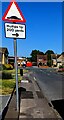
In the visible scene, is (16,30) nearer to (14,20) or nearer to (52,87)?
(14,20)

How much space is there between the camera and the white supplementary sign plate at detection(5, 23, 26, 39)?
27.6 feet

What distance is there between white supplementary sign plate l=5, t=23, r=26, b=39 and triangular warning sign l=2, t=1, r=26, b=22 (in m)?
0.15

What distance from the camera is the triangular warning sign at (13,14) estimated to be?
27.4ft

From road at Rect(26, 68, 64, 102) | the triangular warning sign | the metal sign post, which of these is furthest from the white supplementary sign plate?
road at Rect(26, 68, 64, 102)

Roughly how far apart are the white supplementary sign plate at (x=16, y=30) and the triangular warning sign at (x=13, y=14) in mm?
152

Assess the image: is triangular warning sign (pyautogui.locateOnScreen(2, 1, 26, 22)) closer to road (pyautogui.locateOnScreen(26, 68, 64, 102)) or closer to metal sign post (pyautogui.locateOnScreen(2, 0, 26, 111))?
metal sign post (pyautogui.locateOnScreen(2, 0, 26, 111))

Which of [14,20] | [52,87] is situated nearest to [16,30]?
[14,20]

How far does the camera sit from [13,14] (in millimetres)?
8453

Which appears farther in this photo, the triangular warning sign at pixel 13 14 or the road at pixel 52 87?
the road at pixel 52 87

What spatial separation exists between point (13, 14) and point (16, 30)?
43 centimetres

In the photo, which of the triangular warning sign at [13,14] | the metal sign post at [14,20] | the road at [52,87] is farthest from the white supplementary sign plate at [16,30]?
the road at [52,87]

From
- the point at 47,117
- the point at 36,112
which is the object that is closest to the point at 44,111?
the point at 36,112

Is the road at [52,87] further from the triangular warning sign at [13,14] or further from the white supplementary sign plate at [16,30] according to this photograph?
the triangular warning sign at [13,14]

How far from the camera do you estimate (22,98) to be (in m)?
11.8
